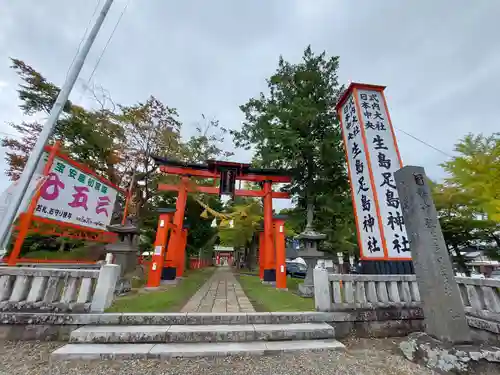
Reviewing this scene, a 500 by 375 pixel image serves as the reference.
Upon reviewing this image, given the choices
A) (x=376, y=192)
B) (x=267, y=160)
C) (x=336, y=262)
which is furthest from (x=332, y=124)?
(x=336, y=262)

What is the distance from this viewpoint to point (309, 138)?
1080cm

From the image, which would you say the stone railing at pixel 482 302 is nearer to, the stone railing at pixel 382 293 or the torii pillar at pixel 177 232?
the stone railing at pixel 382 293

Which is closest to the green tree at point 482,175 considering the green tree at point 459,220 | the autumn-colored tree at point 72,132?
the green tree at point 459,220

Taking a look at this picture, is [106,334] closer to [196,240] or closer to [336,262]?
[336,262]

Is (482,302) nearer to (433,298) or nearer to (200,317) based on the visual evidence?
(433,298)

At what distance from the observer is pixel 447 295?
323cm

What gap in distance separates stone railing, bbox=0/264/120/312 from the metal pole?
28.1 inches

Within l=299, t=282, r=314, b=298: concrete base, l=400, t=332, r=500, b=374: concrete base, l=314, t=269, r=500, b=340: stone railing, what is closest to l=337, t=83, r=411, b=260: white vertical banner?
l=314, t=269, r=500, b=340: stone railing

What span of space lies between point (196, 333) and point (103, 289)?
1913mm

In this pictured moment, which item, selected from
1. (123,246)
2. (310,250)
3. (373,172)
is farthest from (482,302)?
(123,246)

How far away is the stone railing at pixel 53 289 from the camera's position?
3.76 meters

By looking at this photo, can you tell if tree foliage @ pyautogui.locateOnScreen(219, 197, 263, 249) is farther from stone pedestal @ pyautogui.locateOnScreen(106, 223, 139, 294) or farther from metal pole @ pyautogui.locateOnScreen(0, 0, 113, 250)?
metal pole @ pyautogui.locateOnScreen(0, 0, 113, 250)

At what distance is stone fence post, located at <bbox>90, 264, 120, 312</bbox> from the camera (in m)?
3.89

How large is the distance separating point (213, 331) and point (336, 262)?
12.3m
